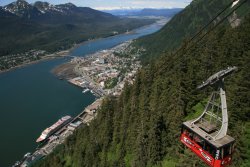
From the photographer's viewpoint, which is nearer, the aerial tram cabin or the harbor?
the aerial tram cabin

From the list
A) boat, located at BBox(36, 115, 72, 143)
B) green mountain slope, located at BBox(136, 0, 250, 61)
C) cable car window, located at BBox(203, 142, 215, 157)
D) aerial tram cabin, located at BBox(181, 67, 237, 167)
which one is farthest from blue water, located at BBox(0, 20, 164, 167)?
green mountain slope, located at BBox(136, 0, 250, 61)

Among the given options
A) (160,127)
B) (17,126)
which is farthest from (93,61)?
(160,127)

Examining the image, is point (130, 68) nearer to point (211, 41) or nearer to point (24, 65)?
point (24, 65)

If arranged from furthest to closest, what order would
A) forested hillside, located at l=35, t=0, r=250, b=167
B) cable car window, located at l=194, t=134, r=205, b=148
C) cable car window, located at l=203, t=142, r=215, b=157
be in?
1. forested hillside, located at l=35, t=0, r=250, b=167
2. cable car window, located at l=194, t=134, r=205, b=148
3. cable car window, located at l=203, t=142, r=215, b=157

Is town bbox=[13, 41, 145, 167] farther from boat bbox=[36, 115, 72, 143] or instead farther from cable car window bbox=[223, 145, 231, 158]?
cable car window bbox=[223, 145, 231, 158]

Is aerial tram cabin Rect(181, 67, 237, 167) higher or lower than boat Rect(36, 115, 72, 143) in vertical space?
higher

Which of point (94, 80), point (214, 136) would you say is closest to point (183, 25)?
point (94, 80)

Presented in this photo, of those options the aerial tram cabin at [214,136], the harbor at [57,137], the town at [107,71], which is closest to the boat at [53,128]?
the harbor at [57,137]
